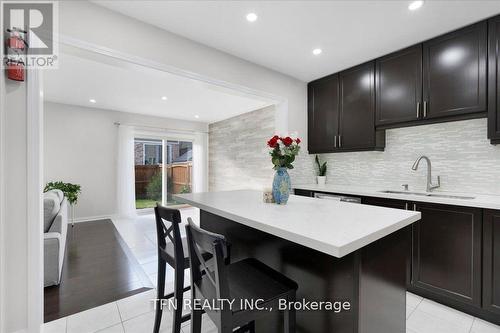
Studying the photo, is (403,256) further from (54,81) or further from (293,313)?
(54,81)

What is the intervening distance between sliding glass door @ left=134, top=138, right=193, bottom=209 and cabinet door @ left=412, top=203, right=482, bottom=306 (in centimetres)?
519

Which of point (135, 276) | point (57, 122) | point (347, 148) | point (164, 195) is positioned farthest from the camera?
point (164, 195)

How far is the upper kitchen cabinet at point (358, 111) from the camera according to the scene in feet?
9.25

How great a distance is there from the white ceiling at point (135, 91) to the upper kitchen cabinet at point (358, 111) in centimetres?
105

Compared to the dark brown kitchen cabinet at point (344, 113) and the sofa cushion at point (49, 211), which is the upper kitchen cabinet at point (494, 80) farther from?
the sofa cushion at point (49, 211)

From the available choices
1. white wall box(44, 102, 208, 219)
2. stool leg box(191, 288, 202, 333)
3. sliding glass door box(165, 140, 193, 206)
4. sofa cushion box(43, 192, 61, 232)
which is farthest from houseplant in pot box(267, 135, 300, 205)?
sliding glass door box(165, 140, 193, 206)

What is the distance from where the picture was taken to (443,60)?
87.9 inches

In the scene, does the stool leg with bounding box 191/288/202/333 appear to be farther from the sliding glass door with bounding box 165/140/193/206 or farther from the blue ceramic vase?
the sliding glass door with bounding box 165/140/193/206

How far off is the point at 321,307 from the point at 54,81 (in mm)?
4701

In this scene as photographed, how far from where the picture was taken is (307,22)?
2070mm

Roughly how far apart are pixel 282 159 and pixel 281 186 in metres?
0.19

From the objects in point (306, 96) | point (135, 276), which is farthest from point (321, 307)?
point (306, 96)

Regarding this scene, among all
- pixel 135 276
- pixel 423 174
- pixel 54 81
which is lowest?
pixel 135 276

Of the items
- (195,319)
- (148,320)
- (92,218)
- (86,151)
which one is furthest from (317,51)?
(92,218)
